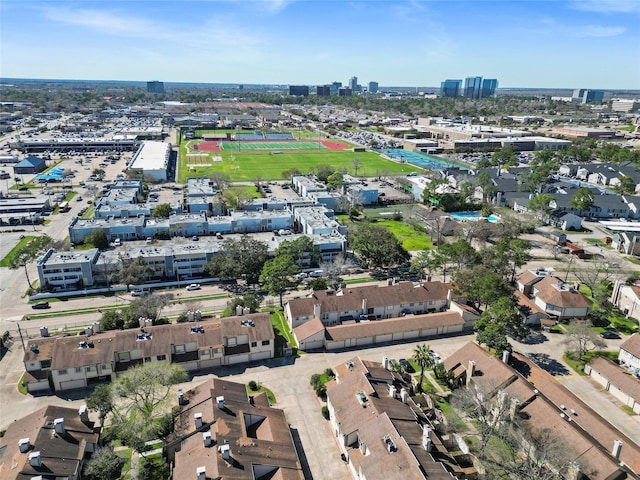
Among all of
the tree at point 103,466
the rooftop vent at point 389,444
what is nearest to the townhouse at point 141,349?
the tree at point 103,466

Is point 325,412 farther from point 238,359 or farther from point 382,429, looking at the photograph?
point 238,359

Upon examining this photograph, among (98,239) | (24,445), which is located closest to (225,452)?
(24,445)

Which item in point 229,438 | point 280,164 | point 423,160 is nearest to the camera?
point 229,438

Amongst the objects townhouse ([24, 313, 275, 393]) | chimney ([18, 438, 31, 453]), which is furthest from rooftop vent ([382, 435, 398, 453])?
chimney ([18, 438, 31, 453])

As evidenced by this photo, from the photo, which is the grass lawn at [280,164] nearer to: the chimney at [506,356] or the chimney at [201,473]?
the chimney at [506,356]

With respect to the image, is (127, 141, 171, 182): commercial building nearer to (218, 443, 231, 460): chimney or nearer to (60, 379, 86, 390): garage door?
(60, 379, 86, 390): garage door

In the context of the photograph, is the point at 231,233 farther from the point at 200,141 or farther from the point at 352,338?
the point at 200,141
